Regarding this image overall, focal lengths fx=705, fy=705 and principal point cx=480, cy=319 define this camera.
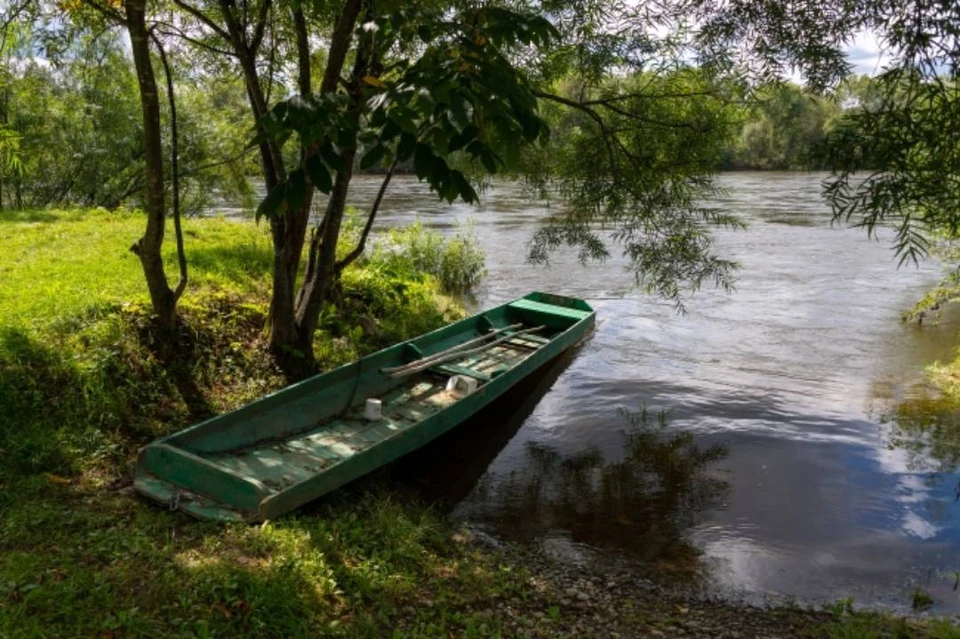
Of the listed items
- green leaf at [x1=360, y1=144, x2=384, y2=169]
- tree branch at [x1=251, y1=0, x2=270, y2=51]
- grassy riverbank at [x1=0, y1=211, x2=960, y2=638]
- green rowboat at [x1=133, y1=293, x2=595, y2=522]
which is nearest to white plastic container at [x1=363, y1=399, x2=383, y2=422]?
green rowboat at [x1=133, y1=293, x2=595, y2=522]

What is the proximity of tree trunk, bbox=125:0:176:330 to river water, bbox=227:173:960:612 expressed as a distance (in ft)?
8.41

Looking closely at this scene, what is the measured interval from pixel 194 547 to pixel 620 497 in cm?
343

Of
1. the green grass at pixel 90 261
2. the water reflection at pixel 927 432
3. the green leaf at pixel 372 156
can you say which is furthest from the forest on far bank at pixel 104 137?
the green leaf at pixel 372 156

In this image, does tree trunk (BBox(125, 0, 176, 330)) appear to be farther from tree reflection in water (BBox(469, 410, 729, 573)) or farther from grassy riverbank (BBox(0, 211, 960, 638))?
tree reflection in water (BBox(469, 410, 729, 573))

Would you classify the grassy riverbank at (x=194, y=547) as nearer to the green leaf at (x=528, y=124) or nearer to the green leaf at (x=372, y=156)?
the green leaf at (x=372, y=156)

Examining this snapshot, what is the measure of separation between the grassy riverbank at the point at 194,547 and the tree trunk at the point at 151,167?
302mm

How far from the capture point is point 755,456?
22.1ft

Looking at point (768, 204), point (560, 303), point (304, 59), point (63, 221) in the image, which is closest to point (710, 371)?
point (560, 303)

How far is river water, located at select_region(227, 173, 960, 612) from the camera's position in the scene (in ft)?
16.2

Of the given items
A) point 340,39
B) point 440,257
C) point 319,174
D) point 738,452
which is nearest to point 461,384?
point 738,452

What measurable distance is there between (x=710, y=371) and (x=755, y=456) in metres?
2.72

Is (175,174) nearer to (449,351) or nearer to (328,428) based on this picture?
(328,428)

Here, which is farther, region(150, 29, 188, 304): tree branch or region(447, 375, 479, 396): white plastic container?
region(447, 375, 479, 396): white plastic container

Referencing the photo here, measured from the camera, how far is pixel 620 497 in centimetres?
583
